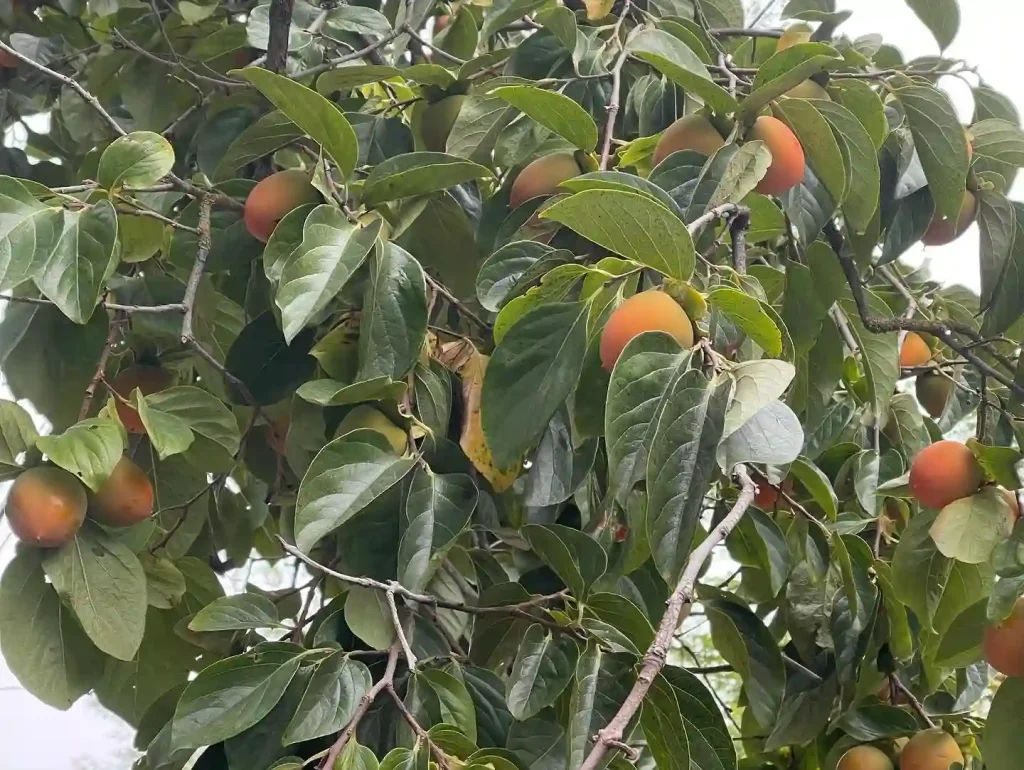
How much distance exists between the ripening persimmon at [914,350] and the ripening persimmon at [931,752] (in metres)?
0.34

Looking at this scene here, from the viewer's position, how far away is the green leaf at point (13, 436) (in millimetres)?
583

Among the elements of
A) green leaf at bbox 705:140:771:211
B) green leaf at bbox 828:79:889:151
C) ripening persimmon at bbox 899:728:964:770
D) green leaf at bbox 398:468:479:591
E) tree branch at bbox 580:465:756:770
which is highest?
green leaf at bbox 828:79:889:151

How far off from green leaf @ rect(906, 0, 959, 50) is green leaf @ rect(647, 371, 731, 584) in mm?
413

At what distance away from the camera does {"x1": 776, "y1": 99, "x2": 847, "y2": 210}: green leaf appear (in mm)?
523

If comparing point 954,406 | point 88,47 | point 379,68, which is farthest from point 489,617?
point 88,47

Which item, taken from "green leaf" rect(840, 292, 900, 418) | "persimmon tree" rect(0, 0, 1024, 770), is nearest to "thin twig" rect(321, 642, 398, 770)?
"persimmon tree" rect(0, 0, 1024, 770)

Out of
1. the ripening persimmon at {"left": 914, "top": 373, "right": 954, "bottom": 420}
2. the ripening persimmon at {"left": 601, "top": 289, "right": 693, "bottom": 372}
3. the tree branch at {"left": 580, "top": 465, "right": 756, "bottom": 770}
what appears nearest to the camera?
the tree branch at {"left": 580, "top": 465, "right": 756, "bottom": 770}

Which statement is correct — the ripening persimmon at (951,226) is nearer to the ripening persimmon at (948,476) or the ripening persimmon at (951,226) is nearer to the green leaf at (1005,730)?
the ripening persimmon at (948,476)

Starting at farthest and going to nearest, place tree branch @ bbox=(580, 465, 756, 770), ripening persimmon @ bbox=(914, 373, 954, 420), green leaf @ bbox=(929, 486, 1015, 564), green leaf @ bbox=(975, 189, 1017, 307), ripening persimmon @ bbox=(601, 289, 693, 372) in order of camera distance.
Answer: ripening persimmon @ bbox=(914, 373, 954, 420) → green leaf @ bbox=(975, 189, 1017, 307) → green leaf @ bbox=(929, 486, 1015, 564) → ripening persimmon @ bbox=(601, 289, 693, 372) → tree branch @ bbox=(580, 465, 756, 770)

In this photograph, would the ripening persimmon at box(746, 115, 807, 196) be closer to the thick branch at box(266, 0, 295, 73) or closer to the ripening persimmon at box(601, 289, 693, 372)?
the ripening persimmon at box(601, 289, 693, 372)

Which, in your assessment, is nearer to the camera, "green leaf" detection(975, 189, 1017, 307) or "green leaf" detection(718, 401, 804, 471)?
"green leaf" detection(718, 401, 804, 471)

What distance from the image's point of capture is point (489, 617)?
22.7 inches

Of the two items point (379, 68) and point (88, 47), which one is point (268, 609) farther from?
point (88, 47)

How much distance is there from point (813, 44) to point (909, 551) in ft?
1.00
